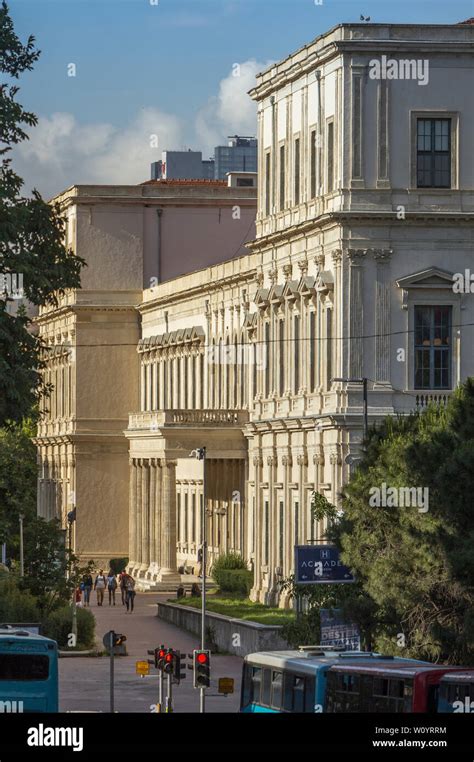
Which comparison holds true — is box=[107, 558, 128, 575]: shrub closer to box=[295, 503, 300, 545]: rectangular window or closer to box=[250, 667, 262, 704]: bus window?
box=[295, 503, 300, 545]: rectangular window

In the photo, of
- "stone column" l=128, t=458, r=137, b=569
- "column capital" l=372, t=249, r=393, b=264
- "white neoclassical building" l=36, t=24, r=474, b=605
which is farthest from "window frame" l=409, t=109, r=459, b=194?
"stone column" l=128, t=458, r=137, b=569

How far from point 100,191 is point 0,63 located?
79.1 m

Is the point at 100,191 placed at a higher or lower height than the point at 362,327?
higher

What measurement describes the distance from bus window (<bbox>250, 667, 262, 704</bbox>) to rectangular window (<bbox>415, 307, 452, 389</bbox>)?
31.2 m

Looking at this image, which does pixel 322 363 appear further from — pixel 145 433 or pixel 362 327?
pixel 145 433

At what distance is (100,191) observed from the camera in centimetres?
11650

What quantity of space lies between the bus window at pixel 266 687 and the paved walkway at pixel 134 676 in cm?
1015

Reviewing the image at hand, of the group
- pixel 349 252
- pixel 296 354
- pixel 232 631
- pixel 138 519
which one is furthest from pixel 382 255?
pixel 138 519

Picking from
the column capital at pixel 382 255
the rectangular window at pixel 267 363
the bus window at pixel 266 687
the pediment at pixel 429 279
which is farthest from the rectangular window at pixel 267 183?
the bus window at pixel 266 687

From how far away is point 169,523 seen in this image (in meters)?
93.0

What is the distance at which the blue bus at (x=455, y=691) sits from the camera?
2717 cm

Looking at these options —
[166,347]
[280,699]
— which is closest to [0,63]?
[280,699]
